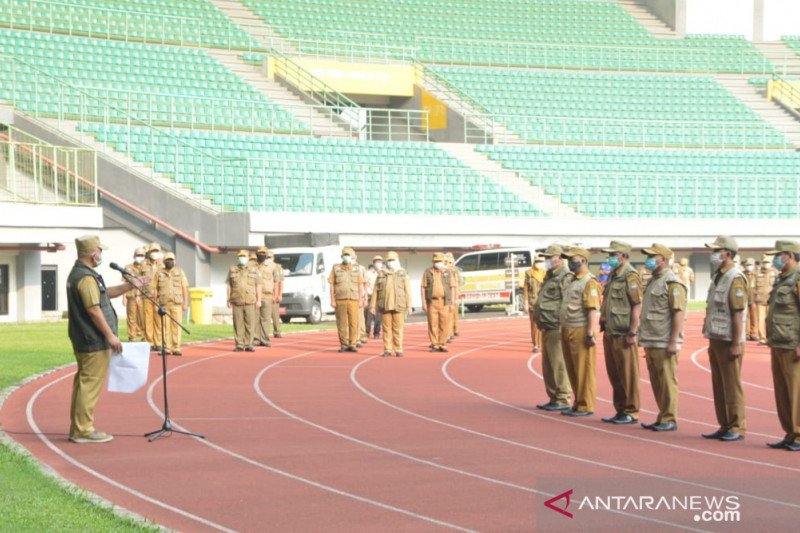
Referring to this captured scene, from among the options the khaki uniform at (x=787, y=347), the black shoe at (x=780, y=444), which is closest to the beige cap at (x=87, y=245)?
the khaki uniform at (x=787, y=347)

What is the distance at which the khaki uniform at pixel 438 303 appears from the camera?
24.2m

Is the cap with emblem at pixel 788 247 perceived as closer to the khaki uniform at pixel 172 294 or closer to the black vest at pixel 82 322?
the black vest at pixel 82 322

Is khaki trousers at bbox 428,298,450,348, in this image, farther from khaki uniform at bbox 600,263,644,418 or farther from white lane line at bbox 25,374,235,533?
white lane line at bbox 25,374,235,533

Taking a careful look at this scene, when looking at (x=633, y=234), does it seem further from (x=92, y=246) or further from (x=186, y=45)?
(x=92, y=246)

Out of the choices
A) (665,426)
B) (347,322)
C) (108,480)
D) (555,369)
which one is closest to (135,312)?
(347,322)

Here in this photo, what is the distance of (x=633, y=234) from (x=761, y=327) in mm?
14266

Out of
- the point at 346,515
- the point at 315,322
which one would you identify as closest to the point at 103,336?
the point at 346,515

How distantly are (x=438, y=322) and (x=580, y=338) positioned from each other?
959 centimetres

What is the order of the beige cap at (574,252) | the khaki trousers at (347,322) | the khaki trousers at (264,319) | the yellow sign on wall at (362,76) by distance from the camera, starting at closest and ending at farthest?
the beige cap at (574,252) → the khaki trousers at (347,322) → the khaki trousers at (264,319) → the yellow sign on wall at (362,76)

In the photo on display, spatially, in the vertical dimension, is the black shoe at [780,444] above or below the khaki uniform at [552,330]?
below

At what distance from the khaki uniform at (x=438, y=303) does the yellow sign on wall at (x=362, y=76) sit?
24.0 m

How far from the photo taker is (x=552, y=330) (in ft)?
51.3

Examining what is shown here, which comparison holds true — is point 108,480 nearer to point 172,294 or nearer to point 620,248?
point 620,248

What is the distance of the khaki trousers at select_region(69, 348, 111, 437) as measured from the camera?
12.2 meters
